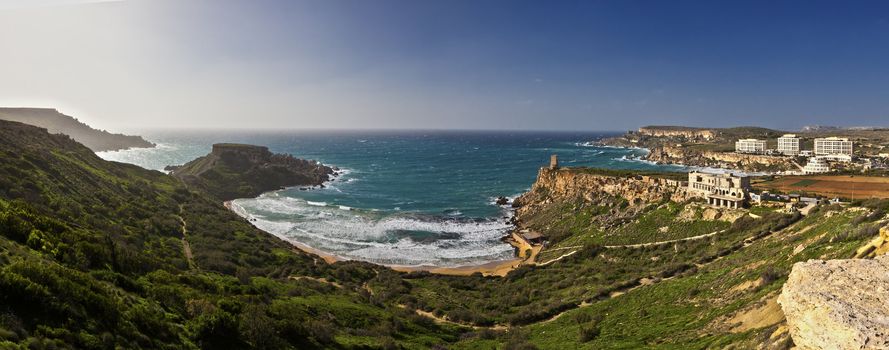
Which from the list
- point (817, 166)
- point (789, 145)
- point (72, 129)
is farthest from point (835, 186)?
point (72, 129)

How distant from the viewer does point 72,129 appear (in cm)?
17675

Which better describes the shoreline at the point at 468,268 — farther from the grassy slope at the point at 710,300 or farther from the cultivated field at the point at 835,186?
the cultivated field at the point at 835,186

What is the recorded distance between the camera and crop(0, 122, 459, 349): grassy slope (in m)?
12.4

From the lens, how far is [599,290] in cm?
2953

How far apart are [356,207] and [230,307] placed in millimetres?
59048

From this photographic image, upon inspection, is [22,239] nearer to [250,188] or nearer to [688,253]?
[688,253]

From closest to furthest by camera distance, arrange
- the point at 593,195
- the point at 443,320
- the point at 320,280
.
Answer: the point at 443,320
the point at 320,280
the point at 593,195

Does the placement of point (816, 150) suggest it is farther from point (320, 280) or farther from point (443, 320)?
point (320, 280)

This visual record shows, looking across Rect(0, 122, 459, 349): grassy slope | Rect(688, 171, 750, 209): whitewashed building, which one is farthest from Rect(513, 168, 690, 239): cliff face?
Rect(0, 122, 459, 349): grassy slope

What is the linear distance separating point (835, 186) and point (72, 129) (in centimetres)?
23491

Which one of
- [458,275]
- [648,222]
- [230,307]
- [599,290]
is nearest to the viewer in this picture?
[230,307]

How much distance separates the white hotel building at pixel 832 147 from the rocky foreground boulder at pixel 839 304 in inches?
6139

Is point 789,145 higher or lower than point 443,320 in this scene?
higher

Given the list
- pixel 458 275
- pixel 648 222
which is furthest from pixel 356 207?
pixel 648 222
